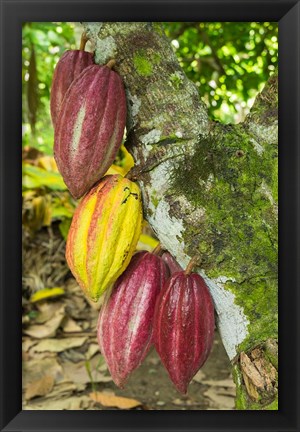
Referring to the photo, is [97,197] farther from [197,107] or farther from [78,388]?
[78,388]

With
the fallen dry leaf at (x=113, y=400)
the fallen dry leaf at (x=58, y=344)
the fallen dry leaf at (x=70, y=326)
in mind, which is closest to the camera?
the fallen dry leaf at (x=113, y=400)

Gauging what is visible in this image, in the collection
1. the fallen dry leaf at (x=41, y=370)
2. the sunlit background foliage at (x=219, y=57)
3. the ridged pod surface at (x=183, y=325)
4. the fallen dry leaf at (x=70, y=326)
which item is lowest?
the fallen dry leaf at (x=41, y=370)

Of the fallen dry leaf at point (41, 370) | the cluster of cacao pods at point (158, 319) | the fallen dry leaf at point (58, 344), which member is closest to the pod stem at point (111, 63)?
the cluster of cacao pods at point (158, 319)

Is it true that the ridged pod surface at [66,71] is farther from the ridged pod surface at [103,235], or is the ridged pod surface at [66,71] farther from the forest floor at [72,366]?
the forest floor at [72,366]

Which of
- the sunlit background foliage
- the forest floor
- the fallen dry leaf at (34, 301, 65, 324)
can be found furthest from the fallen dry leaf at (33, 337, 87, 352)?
the sunlit background foliage

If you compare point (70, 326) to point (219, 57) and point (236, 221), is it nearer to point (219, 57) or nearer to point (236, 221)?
point (219, 57)
